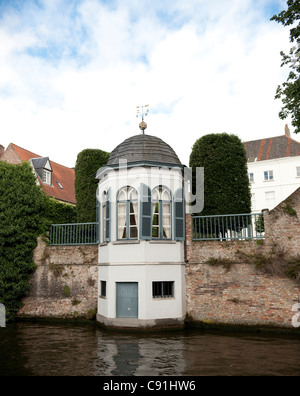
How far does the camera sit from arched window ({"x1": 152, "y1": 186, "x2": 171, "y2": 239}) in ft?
42.0

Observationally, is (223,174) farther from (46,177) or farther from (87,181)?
(46,177)

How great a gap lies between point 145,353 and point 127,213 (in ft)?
17.2

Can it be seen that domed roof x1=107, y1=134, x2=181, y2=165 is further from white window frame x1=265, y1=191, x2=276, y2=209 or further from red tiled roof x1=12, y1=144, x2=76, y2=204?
white window frame x1=265, y1=191, x2=276, y2=209

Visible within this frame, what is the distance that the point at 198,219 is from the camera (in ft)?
47.5

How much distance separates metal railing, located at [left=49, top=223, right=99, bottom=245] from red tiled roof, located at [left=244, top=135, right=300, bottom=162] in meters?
28.7

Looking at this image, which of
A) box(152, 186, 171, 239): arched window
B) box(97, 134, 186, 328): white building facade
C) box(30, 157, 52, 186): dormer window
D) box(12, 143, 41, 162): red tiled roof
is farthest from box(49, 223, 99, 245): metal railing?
box(12, 143, 41, 162): red tiled roof

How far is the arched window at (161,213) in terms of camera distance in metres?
12.8

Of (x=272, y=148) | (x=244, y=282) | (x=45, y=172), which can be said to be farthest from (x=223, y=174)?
(x=272, y=148)

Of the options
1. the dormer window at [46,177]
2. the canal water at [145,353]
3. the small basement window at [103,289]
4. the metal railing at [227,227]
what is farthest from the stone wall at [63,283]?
the dormer window at [46,177]

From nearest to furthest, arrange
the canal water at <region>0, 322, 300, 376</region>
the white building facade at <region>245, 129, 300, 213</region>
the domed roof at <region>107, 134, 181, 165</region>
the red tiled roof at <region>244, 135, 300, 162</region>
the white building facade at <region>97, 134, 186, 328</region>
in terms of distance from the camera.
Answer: the canal water at <region>0, 322, 300, 376</region>
the white building facade at <region>97, 134, 186, 328</region>
the domed roof at <region>107, 134, 181, 165</region>
the white building facade at <region>245, 129, 300, 213</region>
the red tiled roof at <region>244, 135, 300, 162</region>

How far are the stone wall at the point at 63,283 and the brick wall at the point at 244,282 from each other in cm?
429

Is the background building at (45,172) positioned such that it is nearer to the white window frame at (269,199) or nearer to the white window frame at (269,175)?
the white window frame at (269,175)
